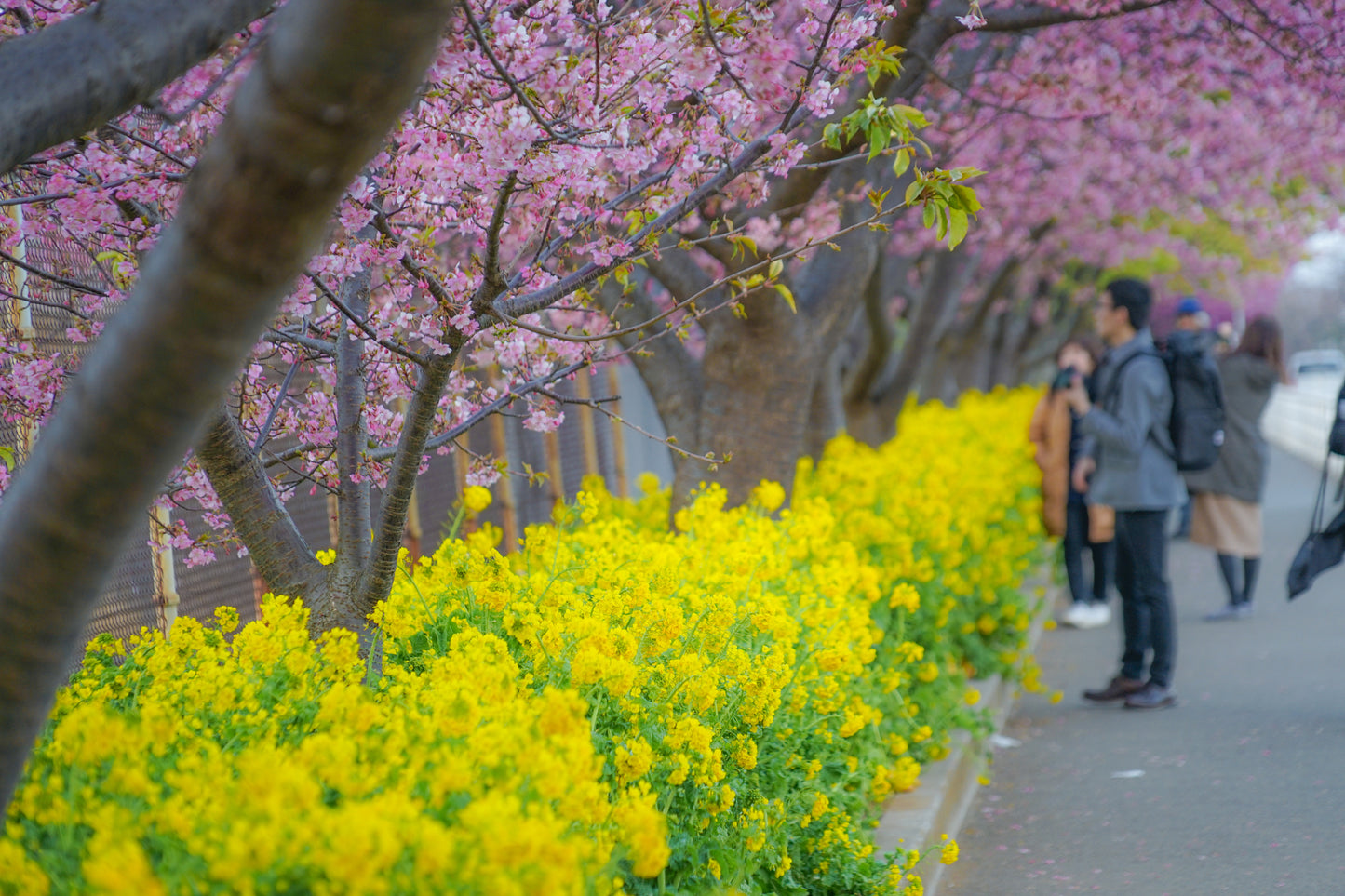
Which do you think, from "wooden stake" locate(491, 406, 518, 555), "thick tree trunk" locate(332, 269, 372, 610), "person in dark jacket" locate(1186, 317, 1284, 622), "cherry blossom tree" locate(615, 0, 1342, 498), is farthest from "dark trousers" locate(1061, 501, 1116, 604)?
"thick tree trunk" locate(332, 269, 372, 610)

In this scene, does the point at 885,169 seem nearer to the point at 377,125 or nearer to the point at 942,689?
the point at 942,689

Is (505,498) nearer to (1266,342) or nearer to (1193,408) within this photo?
(1193,408)

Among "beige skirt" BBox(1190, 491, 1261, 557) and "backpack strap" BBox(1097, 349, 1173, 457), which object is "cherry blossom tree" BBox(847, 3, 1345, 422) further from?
"beige skirt" BBox(1190, 491, 1261, 557)

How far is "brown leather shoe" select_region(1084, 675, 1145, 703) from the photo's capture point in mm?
6594

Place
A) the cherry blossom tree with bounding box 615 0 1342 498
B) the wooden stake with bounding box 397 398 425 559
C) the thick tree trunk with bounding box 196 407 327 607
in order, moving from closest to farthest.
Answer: the thick tree trunk with bounding box 196 407 327 607, the cherry blossom tree with bounding box 615 0 1342 498, the wooden stake with bounding box 397 398 425 559

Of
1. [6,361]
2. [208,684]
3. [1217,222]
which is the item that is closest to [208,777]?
[208,684]

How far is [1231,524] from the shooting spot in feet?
28.5

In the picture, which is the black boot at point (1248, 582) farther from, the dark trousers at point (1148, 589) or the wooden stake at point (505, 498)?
the wooden stake at point (505, 498)

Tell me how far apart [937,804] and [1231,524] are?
4934 millimetres

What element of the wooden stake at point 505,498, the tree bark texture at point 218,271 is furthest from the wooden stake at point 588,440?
the tree bark texture at point 218,271

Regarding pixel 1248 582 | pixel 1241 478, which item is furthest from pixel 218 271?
pixel 1248 582

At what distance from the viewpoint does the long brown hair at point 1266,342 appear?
30.3 feet

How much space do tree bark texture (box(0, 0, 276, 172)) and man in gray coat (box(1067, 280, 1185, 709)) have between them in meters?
5.09

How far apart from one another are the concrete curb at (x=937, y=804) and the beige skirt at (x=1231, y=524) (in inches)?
119
